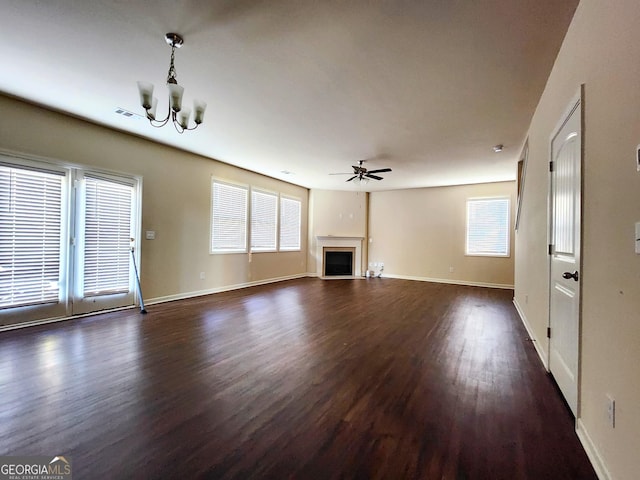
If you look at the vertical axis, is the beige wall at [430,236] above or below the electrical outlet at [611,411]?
above

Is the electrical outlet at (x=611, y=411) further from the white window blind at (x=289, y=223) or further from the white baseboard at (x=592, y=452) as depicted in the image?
the white window blind at (x=289, y=223)

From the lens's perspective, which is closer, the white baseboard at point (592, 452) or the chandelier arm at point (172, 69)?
the white baseboard at point (592, 452)

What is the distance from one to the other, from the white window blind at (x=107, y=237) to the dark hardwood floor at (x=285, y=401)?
70 centimetres

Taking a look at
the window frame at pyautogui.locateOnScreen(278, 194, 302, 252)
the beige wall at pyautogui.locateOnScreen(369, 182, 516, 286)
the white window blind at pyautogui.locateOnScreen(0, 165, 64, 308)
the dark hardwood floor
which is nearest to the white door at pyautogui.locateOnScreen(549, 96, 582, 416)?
the dark hardwood floor

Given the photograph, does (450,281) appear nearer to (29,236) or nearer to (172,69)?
(172,69)

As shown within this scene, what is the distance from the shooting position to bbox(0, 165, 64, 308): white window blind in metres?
3.51

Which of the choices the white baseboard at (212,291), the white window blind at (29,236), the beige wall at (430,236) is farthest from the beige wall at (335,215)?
the white window blind at (29,236)

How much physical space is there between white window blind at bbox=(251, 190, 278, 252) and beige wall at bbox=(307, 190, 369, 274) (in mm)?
1537

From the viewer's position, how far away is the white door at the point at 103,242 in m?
4.18

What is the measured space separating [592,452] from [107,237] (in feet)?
18.2

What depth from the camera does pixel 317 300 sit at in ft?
18.4

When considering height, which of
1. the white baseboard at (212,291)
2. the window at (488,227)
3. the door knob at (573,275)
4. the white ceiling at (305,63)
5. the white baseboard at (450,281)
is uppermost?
the white ceiling at (305,63)

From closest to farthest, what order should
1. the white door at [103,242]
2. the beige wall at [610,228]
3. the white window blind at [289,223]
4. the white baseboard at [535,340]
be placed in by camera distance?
the beige wall at [610,228], the white baseboard at [535,340], the white door at [103,242], the white window blind at [289,223]

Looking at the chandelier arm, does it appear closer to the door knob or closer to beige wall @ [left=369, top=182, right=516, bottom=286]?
the door knob
